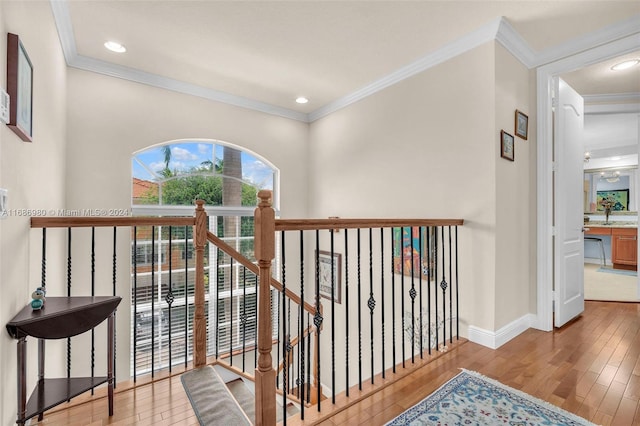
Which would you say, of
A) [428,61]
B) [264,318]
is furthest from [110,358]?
[428,61]

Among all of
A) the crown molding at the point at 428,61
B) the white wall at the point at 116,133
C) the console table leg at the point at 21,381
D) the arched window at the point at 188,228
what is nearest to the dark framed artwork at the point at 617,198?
the crown molding at the point at 428,61

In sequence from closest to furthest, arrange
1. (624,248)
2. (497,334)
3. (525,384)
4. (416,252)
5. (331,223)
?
(331,223) → (525,384) → (497,334) → (416,252) → (624,248)

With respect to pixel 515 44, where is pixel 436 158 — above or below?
below

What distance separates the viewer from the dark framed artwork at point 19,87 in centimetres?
138

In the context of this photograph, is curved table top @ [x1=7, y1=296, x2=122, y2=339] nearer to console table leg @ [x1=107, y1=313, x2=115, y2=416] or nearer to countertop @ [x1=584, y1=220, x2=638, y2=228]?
console table leg @ [x1=107, y1=313, x2=115, y2=416]

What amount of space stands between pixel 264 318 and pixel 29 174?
1.61m

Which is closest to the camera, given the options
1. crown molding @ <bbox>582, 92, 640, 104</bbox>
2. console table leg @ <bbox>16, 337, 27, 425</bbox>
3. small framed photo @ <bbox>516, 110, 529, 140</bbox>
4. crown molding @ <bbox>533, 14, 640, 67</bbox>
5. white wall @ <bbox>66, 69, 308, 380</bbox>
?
console table leg @ <bbox>16, 337, 27, 425</bbox>

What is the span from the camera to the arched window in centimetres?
347

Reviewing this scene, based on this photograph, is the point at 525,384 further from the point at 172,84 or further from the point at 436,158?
the point at 172,84

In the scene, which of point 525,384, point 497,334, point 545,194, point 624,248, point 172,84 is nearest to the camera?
point 525,384

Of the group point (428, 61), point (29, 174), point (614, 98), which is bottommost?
point (29, 174)

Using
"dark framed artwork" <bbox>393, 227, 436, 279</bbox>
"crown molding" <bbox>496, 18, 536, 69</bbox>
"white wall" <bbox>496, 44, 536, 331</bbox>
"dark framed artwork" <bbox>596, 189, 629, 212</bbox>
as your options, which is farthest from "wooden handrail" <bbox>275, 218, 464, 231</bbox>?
"dark framed artwork" <bbox>596, 189, 629, 212</bbox>

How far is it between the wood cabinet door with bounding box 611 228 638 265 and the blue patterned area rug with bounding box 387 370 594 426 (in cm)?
608

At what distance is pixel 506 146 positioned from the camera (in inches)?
102
